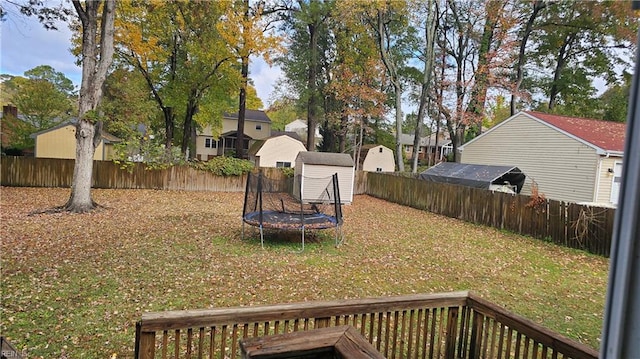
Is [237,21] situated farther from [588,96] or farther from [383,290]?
[588,96]

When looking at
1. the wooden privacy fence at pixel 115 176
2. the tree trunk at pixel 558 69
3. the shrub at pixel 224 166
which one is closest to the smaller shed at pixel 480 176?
the tree trunk at pixel 558 69

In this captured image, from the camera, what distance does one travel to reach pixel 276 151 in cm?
2423

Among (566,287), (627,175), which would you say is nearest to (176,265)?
(627,175)

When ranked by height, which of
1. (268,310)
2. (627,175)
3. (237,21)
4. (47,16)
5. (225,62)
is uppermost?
(237,21)

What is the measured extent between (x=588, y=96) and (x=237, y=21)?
1988 centimetres

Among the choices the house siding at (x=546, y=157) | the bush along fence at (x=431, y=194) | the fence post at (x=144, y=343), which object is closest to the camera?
the fence post at (x=144, y=343)

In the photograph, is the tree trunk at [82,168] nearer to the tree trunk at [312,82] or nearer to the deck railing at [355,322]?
the deck railing at [355,322]

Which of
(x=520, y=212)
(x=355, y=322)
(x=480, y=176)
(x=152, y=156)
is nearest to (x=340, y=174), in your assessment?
(x=480, y=176)

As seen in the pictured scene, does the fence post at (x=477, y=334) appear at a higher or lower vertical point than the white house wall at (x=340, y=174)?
lower

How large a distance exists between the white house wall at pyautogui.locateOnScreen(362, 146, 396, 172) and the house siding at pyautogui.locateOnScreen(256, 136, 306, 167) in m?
6.81

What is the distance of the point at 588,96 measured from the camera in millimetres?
19891

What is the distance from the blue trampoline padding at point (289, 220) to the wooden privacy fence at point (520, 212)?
17.1 ft

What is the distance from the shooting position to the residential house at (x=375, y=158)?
28.7m

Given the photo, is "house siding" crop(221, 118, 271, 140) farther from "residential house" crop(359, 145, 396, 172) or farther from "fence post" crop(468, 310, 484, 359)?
"fence post" crop(468, 310, 484, 359)
